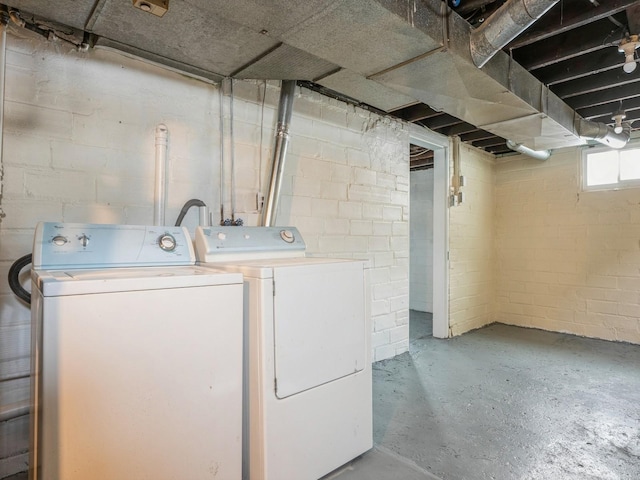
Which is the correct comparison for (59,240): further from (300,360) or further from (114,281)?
(300,360)

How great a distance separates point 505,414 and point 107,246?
2609mm

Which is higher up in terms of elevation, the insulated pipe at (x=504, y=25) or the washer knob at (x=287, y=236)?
the insulated pipe at (x=504, y=25)

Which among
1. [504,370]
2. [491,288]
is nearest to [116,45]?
[504,370]

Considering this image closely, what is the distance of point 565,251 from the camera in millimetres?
4422

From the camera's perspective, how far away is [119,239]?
1.64 m

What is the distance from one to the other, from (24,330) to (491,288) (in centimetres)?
509

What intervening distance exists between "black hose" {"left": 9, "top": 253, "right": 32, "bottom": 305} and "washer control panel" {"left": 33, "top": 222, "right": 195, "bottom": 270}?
0.25 m

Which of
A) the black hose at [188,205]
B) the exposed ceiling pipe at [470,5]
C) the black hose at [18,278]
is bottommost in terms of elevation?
the black hose at [18,278]

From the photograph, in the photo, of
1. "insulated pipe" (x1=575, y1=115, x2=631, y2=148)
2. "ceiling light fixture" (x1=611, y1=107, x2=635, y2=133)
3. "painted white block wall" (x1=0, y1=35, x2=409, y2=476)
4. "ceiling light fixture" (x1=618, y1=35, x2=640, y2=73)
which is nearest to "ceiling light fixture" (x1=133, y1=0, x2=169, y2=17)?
"painted white block wall" (x1=0, y1=35, x2=409, y2=476)

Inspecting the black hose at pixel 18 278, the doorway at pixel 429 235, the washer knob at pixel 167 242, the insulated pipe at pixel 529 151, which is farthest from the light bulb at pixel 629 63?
the black hose at pixel 18 278

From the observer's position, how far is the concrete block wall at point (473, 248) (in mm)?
4316

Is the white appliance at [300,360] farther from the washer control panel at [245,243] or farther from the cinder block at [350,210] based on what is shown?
the cinder block at [350,210]

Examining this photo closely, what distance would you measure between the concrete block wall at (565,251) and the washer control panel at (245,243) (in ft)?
12.6

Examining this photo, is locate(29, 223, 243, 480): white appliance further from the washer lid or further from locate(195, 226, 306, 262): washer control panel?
locate(195, 226, 306, 262): washer control panel
